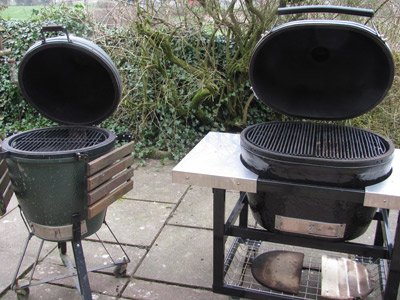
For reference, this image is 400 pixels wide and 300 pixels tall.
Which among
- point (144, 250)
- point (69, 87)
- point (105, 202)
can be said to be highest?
point (69, 87)

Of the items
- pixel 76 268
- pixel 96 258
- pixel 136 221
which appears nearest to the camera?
pixel 76 268

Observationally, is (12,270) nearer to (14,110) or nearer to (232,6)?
(232,6)

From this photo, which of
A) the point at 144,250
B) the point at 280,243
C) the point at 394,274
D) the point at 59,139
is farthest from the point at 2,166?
the point at 394,274

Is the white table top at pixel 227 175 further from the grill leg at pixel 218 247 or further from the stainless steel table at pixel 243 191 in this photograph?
the grill leg at pixel 218 247

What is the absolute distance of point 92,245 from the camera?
2854mm

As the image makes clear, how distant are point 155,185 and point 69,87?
1.69 m

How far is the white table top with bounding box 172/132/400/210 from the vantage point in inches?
64.6

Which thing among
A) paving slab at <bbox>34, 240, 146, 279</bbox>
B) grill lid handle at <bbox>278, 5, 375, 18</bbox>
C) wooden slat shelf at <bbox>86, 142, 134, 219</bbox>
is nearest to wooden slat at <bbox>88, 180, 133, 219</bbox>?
wooden slat shelf at <bbox>86, 142, 134, 219</bbox>

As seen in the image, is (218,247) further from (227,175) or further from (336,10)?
(336,10)

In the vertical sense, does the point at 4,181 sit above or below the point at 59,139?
below

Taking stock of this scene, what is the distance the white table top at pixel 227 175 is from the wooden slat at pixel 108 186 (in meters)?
0.40

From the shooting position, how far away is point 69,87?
2424 mm

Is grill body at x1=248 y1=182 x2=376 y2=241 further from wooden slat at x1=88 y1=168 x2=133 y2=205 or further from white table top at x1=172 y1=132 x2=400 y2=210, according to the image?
wooden slat at x1=88 y1=168 x2=133 y2=205

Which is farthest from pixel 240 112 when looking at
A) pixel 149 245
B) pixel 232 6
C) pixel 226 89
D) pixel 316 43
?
pixel 316 43
